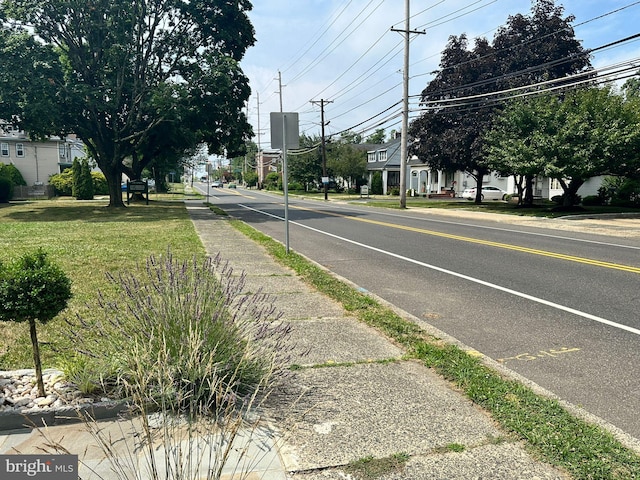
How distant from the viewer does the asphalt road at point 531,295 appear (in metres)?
4.32

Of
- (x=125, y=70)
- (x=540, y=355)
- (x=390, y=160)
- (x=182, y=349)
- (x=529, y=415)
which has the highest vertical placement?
(x=125, y=70)

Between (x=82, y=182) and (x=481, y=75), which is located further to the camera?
(x=82, y=182)

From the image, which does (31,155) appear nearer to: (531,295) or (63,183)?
(63,183)

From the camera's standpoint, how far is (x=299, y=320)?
231 inches

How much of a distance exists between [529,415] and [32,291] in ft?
11.9

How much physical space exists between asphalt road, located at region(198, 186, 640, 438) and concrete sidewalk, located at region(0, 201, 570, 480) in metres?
1.05

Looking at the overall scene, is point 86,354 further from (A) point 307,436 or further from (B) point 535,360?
(B) point 535,360

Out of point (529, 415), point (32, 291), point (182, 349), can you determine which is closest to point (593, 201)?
point (529, 415)

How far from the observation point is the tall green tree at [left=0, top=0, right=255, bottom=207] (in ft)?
77.8

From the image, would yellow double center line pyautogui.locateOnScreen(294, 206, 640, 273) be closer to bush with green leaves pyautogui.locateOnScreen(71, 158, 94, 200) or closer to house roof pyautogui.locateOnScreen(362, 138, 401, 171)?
bush with green leaves pyautogui.locateOnScreen(71, 158, 94, 200)

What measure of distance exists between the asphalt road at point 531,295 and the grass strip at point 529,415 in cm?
41

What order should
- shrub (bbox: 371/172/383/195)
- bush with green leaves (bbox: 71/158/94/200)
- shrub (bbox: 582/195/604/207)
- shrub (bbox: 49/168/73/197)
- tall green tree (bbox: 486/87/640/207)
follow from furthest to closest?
shrub (bbox: 371/172/383/195)
shrub (bbox: 49/168/73/197)
bush with green leaves (bbox: 71/158/94/200)
shrub (bbox: 582/195/604/207)
tall green tree (bbox: 486/87/640/207)

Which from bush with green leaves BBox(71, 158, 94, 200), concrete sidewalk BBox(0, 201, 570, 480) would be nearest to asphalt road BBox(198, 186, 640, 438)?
concrete sidewalk BBox(0, 201, 570, 480)

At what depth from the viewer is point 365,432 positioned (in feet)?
10.4
